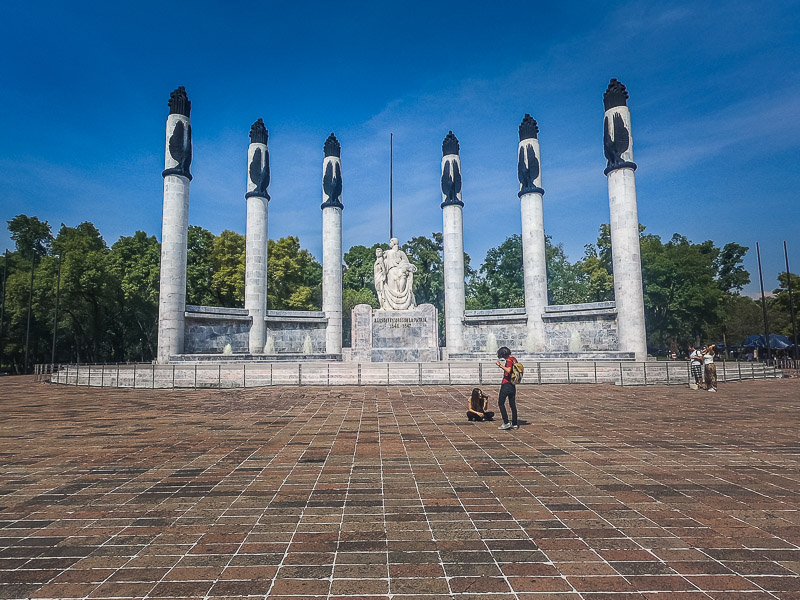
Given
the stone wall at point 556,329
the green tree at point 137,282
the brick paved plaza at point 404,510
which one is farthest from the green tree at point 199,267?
the brick paved plaza at point 404,510

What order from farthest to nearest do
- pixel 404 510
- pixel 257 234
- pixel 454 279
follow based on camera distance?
pixel 454 279 < pixel 257 234 < pixel 404 510

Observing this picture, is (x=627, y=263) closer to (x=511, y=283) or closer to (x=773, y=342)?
(x=773, y=342)

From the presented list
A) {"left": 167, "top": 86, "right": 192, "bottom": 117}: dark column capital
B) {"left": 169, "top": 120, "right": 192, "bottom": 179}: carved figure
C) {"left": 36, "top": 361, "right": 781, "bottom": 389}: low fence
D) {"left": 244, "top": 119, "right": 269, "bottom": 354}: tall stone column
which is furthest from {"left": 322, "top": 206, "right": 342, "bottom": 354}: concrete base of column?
{"left": 36, "top": 361, "right": 781, "bottom": 389}: low fence

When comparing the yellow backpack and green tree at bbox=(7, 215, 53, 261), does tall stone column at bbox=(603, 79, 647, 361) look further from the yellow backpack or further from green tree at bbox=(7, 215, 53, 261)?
green tree at bbox=(7, 215, 53, 261)

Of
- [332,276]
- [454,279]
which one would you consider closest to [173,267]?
[332,276]

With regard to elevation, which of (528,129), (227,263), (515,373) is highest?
(528,129)

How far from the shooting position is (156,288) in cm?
3700

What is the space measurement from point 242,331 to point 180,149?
1068 centimetres

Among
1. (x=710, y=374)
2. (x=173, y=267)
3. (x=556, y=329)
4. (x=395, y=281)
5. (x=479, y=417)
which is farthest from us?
(x=556, y=329)

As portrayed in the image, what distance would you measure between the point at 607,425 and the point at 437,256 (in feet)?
158

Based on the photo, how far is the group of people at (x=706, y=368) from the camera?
42.5 feet

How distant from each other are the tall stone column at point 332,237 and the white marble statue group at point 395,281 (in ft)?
18.8

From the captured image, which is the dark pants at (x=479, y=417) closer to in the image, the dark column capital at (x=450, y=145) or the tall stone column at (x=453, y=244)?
the tall stone column at (x=453, y=244)

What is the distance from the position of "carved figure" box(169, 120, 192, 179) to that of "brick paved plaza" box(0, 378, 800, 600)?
2002 centimetres
